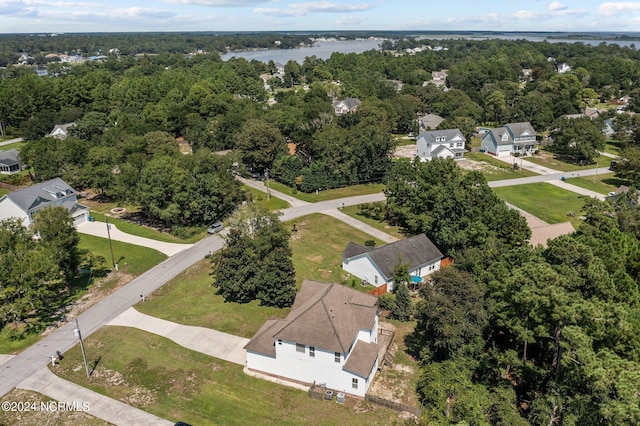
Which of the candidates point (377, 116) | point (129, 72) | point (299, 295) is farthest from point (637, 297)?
point (129, 72)

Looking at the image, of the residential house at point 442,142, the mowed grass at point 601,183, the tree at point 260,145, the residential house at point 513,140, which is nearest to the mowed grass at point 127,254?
the tree at point 260,145

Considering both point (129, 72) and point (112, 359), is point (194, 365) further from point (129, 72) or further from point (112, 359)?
point (129, 72)

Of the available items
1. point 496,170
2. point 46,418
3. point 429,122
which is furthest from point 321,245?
point 429,122

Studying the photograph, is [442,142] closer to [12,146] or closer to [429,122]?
[429,122]

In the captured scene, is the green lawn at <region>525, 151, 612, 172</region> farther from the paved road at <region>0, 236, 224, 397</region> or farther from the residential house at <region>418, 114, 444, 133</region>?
the paved road at <region>0, 236, 224, 397</region>

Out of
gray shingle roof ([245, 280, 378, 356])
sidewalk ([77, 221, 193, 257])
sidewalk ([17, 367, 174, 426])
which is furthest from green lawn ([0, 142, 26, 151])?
gray shingle roof ([245, 280, 378, 356])
